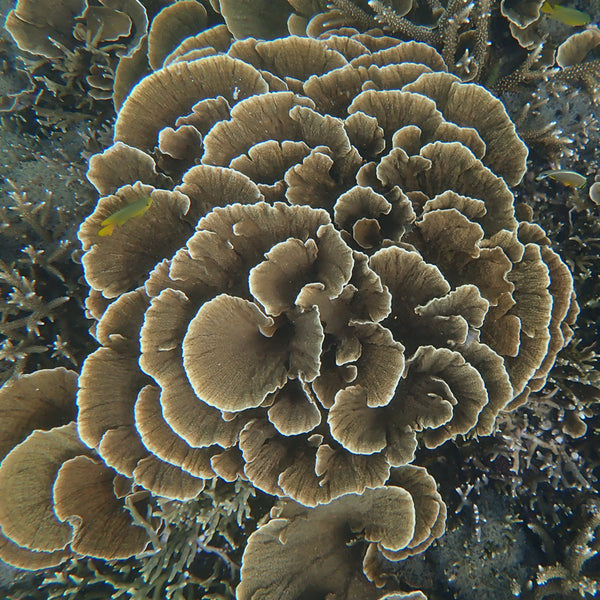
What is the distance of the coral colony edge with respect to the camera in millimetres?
2197

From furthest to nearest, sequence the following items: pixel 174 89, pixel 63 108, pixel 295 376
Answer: pixel 63 108, pixel 174 89, pixel 295 376

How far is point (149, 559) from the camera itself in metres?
2.84

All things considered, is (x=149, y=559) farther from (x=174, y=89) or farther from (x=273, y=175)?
(x=174, y=89)

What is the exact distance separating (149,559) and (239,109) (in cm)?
304

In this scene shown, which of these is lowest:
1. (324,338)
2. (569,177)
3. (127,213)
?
(324,338)

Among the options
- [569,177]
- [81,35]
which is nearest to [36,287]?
[81,35]

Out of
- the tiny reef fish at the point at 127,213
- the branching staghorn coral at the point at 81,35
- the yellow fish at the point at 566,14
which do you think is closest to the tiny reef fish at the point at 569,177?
the yellow fish at the point at 566,14

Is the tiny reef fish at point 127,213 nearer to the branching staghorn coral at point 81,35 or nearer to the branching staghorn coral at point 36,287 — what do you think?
the branching staghorn coral at point 36,287

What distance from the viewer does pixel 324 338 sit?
2299 mm

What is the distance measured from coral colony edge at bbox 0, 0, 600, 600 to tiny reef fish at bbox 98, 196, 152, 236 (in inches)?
0.7

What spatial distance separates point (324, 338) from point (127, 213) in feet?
4.20

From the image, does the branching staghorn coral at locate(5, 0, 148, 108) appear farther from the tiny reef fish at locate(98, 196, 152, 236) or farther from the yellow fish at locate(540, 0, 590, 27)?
the yellow fish at locate(540, 0, 590, 27)

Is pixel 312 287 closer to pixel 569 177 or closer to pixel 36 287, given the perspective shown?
pixel 569 177

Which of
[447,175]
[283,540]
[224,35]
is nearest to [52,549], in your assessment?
[283,540]
